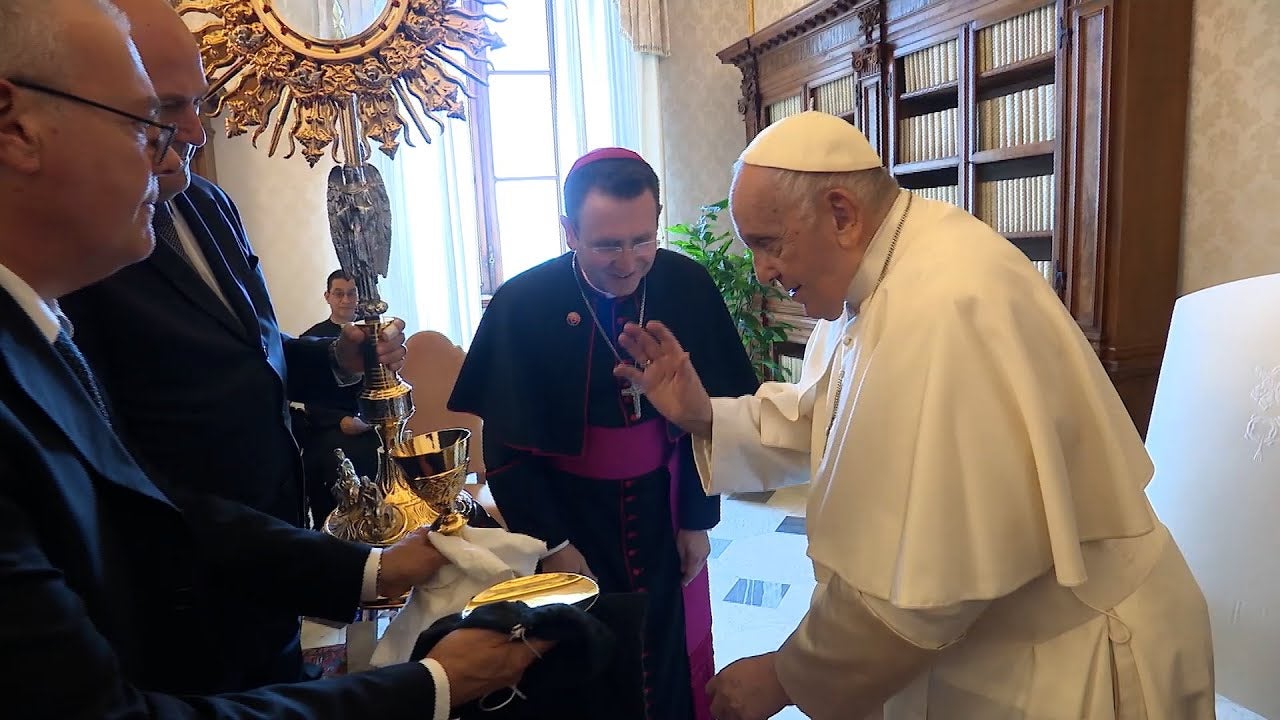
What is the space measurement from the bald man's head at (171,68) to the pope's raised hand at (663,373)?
94cm

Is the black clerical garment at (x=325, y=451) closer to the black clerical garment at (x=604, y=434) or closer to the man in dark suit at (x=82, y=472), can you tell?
the black clerical garment at (x=604, y=434)

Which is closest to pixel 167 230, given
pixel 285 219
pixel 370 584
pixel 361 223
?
pixel 361 223

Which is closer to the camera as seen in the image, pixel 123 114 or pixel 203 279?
pixel 123 114

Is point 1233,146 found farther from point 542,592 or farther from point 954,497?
point 542,592

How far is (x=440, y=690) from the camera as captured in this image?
1.07 metres

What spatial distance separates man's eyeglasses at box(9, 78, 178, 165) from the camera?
919 millimetres

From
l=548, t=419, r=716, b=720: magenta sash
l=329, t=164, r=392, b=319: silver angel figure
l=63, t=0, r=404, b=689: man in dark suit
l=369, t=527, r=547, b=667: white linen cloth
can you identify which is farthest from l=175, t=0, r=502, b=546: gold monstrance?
l=548, t=419, r=716, b=720: magenta sash

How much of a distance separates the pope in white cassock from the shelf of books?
247 cm

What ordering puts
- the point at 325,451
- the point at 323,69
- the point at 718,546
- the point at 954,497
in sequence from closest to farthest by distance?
the point at 954,497 < the point at 323,69 < the point at 325,451 < the point at 718,546

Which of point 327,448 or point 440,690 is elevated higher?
point 440,690

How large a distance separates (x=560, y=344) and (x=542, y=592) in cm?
88

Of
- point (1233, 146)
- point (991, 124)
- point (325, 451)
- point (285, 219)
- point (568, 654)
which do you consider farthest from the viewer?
point (285, 219)

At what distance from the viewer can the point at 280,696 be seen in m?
0.98

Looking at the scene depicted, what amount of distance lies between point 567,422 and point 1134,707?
1.27 meters
